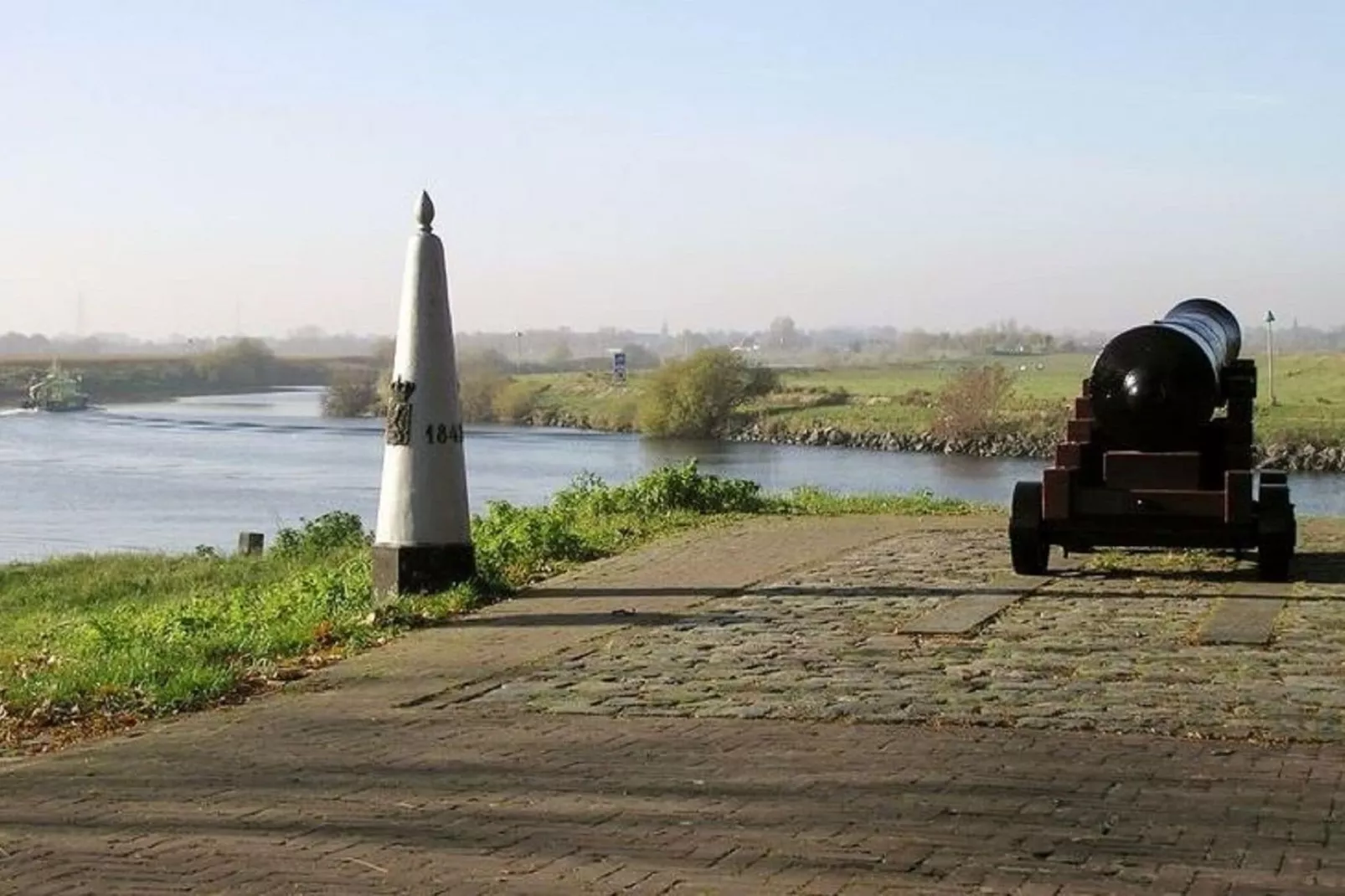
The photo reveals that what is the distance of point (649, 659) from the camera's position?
9.55 metres

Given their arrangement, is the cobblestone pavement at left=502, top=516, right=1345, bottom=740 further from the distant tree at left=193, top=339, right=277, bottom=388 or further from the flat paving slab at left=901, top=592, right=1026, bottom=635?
the distant tree at left=193, top=339, right=277, bottom=388

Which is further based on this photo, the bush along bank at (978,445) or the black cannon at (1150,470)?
the bush along bank at (978,445)

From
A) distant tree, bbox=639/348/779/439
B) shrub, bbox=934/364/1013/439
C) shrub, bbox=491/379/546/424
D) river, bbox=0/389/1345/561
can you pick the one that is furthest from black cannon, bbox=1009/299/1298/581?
shrub, bbox=491/379/546/424

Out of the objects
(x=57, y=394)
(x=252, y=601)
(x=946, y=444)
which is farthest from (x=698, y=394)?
(x=252, y=601)

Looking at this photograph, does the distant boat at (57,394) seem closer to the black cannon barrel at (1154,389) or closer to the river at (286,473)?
the river at (286,473)

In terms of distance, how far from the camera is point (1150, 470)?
13.1m

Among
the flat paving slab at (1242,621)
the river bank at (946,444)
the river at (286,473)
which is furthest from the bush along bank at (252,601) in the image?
the river bank at (946,444)

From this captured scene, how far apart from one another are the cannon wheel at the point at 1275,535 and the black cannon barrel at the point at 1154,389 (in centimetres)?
85

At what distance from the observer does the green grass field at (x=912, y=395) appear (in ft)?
182

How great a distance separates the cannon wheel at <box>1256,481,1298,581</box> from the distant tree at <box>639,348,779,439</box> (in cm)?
5035

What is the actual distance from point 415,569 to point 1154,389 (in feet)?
17.6

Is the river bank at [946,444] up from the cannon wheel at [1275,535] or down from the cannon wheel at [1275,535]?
down

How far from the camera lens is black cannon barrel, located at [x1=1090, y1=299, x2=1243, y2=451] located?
43.1ft

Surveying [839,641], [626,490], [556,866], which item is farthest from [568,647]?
[626,490]
